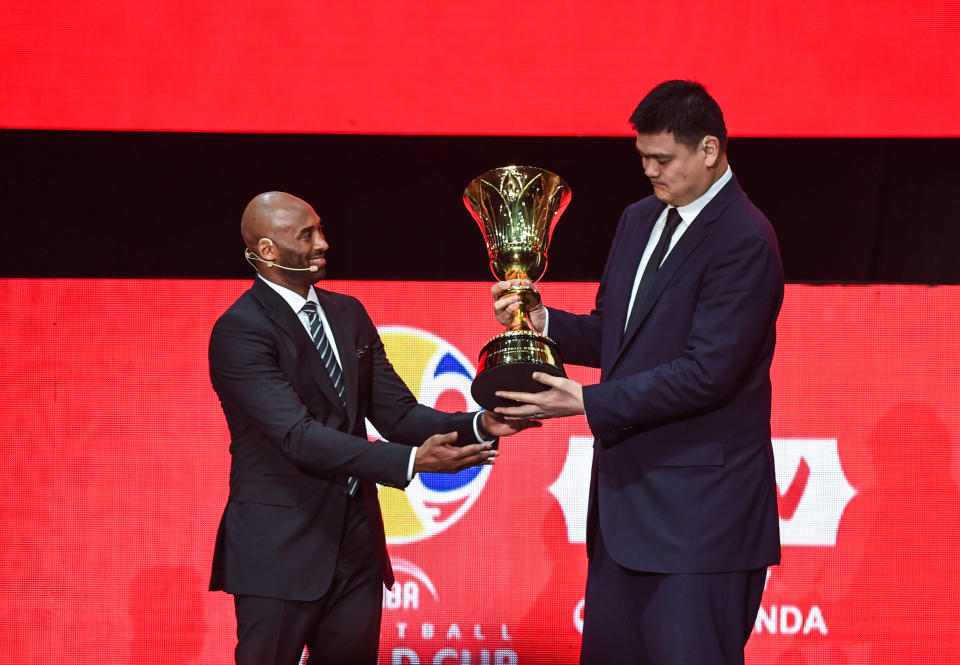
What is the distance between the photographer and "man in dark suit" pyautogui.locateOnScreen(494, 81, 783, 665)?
6.65 ft

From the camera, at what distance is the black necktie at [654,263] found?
6.98 feet

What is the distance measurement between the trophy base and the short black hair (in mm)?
608

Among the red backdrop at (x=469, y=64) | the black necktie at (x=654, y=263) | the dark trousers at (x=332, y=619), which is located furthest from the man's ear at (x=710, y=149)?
the red backdrop at (x=469, y=64)

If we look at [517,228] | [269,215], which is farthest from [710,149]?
[269,215]

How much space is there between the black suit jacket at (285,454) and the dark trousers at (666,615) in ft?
2.00

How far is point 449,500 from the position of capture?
3.56 m

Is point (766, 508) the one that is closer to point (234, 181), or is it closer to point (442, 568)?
point (442, 568)

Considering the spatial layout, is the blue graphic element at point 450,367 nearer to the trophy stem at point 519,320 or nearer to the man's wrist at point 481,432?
the man's wrist at point 481,432

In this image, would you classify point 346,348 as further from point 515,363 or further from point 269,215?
point 515,363

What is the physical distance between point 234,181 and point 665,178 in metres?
2.03

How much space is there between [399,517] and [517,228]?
156 centimetres

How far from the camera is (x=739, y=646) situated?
208 centimetres

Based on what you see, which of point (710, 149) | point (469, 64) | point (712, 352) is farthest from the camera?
point (469, 64)

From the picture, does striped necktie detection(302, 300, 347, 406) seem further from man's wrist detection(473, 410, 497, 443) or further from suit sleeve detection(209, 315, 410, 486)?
man's wrist detection(473, 410, 497, 443)
